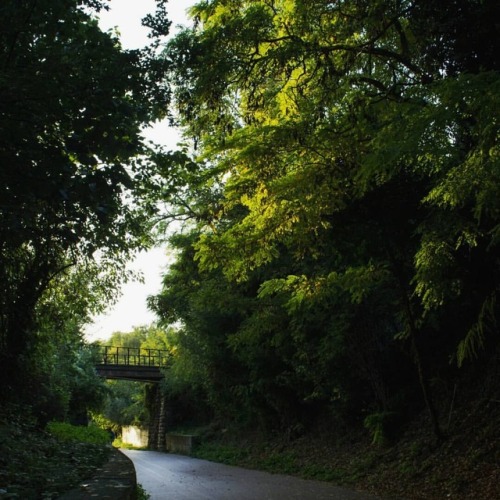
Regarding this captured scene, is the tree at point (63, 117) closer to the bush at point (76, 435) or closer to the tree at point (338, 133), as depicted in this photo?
the tree at point (338, 133)

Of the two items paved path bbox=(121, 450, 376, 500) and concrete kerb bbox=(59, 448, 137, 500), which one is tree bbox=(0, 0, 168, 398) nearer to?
concrete kerb bbox=(59, 448, 137, 500)

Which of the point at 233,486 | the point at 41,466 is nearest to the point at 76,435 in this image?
the point at 233,486

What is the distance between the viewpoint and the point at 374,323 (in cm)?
1464

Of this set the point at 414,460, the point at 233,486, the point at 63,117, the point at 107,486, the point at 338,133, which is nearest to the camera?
the point at 107,486

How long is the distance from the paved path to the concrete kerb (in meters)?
5.49

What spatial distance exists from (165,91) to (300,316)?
9159mm

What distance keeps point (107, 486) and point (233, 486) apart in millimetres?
8972

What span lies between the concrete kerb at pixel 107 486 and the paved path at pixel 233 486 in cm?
549

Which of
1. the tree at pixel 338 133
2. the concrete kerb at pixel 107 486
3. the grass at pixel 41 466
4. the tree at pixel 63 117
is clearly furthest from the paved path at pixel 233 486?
the tree at pixel 63 117

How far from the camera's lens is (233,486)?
12.9 metres

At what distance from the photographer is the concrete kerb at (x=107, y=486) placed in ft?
13.8

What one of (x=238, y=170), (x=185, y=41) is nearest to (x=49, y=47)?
(x=185, y=41)

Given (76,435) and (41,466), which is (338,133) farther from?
(76,435)

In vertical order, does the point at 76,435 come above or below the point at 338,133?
below
